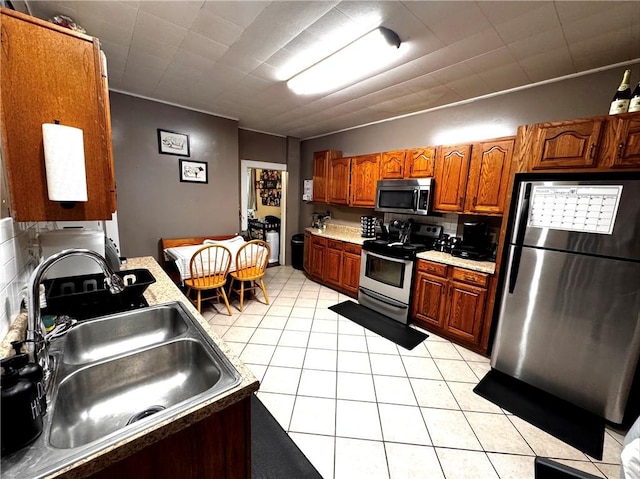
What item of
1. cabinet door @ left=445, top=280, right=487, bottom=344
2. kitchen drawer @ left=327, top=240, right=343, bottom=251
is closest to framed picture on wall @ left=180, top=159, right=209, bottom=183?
kitchen drawer @ left=327, top=240, right=343, bottom=251

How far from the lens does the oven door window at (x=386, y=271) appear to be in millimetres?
2920

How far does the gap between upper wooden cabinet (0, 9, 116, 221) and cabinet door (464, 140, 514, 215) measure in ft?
9.37

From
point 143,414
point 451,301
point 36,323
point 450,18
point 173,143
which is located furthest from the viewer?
point 173,143

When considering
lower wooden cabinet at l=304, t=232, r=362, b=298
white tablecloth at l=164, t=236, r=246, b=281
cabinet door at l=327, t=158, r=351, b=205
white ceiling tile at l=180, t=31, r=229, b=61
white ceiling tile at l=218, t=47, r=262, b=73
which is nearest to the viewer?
white ceiling tile at l=180, t=31, r=229, b=61

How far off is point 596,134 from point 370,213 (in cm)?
258

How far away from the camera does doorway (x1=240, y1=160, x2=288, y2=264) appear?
452 centimetres

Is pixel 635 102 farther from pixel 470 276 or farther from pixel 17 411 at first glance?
pixel 17 411

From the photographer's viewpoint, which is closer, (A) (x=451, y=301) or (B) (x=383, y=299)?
(A) (x=451, y=301)

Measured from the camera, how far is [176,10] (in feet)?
5.26

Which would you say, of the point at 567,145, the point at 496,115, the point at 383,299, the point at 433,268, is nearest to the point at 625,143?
the point at 567,145

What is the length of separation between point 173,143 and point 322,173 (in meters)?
2.19

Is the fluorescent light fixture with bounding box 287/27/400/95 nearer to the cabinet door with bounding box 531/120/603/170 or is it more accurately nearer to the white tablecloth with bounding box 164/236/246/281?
the cabinet door with bounding box 531/120/603/170

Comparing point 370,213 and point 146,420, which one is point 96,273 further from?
point 370,213

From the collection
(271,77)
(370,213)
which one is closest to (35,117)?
(271,77)
